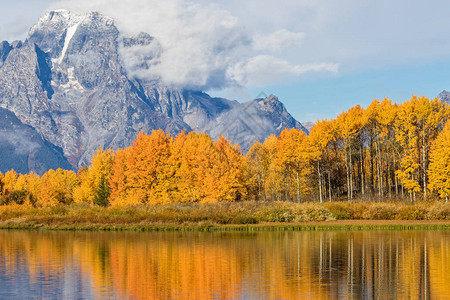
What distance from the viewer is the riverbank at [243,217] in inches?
2293

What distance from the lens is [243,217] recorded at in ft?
201

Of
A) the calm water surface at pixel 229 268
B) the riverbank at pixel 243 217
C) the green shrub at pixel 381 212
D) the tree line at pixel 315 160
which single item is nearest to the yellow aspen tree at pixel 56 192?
the tree line at pixel 315 160

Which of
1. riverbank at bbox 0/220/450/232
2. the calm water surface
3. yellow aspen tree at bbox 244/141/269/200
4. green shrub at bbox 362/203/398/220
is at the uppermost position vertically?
yellow aspen tree at bbox 244/141/269/200

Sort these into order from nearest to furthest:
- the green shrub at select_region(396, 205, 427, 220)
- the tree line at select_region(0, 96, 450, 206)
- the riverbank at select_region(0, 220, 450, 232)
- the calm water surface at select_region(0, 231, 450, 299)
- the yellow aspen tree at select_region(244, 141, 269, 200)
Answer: the calm water surface at select_region(0, 231, 450, 299), the riverbank at select_region(0, 220, 450, 232), the green shrub at select_region(396, 205, 427, 220), the tree line at select_region(0, 96, 450, 206), the yellow aspen tree at select_region(244, 141, 269, 200)

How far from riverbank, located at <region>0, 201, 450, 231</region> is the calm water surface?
11875 millimetres

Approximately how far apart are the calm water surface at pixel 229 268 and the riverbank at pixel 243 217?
468 inches

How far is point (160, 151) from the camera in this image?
80500 mm

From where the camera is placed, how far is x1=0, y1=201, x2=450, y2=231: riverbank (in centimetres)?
5825

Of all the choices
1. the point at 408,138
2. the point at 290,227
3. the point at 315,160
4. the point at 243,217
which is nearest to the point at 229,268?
the point at 290,227

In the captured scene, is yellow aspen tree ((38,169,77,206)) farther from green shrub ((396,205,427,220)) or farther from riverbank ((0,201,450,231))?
green shrub ((396,205,427,220))

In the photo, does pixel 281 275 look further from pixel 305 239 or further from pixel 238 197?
pixel 238 197

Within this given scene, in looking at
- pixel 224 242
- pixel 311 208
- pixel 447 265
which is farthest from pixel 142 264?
pixel 311 208

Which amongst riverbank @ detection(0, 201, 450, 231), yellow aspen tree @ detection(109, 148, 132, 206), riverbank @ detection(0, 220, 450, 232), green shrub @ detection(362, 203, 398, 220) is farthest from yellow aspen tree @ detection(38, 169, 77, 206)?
green shrub @ detection(362, 203, 398, 220)

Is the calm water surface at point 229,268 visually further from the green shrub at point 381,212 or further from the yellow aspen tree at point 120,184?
the yellow aspen tree at point 120,184
